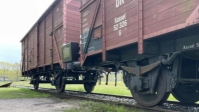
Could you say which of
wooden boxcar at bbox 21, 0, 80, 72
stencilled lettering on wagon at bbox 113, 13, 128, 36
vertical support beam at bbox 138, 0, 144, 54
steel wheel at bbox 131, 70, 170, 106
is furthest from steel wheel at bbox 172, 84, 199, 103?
wooden boxcar at bbox 21, 0, 80, 72

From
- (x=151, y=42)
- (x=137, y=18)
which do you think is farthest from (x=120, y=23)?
(x=151, y=42)

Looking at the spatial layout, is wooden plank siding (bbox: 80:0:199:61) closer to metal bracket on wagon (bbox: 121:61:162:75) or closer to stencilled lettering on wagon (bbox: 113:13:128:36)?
A: stencilled lettering on wagon (bbox: 113:13:128:36)

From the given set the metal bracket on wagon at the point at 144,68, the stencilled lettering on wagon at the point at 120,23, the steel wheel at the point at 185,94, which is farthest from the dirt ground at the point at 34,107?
the steel wheel at the point at 185,94

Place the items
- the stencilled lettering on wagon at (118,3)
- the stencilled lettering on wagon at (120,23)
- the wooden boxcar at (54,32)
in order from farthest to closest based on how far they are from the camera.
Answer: the wooden boxcar at (54,32) → the stencilled lettering on wagon at (118,3) → the stencilled lettering on wagon at (120,23)

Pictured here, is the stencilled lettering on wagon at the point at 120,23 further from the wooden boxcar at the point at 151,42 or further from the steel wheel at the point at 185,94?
the steel wheel at the point at 185,94

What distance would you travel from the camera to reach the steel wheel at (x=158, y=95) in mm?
4383

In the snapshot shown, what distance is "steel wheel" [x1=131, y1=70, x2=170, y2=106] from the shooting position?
4.38 m

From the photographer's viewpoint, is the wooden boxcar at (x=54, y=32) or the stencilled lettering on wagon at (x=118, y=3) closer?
the stencilled lettering on wagon at (x=118, y=3)

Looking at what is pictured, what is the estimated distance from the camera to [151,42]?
4449mm

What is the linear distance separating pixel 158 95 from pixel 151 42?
1.19 metres

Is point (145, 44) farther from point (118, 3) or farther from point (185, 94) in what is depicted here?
point (185, 94)

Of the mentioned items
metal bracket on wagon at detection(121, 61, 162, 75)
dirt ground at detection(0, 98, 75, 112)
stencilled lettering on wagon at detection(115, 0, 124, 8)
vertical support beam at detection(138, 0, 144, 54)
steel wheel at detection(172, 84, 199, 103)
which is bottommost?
dirt ground at detection(0, 98, 75, 112)

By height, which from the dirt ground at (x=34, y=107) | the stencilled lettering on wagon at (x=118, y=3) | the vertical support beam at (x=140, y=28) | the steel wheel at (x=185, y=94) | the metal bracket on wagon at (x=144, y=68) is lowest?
the dirt ground at (x=34, y=107)

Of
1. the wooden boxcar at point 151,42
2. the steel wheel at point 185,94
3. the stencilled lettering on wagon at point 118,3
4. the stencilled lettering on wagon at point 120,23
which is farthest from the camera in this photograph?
the steel wheel at point 185,94
